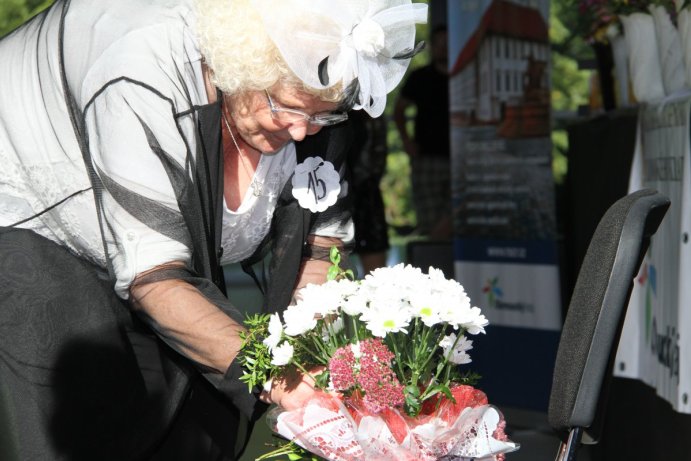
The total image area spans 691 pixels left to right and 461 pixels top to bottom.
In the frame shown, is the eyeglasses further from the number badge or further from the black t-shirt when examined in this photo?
the black t-shirt

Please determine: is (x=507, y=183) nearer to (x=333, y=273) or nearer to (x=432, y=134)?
(x=432, y=134)

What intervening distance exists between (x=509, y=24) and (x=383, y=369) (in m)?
3.59

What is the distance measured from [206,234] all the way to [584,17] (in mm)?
2681

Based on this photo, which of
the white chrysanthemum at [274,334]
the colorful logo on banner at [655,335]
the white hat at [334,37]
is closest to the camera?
the white chrysanthemum at [274,334]

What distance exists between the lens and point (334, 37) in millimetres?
1799

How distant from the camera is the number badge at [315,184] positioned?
2279mm

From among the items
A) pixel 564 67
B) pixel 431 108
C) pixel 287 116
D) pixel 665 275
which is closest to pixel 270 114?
pixel 287 116

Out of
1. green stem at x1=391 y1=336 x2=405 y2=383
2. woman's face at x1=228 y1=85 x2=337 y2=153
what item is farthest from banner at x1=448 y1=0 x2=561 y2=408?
green stem at x1=391 y1=336 x2=405 y2=383

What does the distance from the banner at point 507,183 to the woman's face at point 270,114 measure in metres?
2.90

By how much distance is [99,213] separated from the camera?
6.12 feet

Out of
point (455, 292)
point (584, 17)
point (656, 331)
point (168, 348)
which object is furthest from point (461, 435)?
point (584, 17)

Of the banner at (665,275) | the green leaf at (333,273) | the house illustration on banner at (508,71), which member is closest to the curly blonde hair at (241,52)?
the green leaf at (333,273)

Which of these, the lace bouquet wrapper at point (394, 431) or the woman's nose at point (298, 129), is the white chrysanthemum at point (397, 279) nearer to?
the lace bouquet wrapper at point (394, 431)

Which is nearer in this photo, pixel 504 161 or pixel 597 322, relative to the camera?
pixel 597 322
